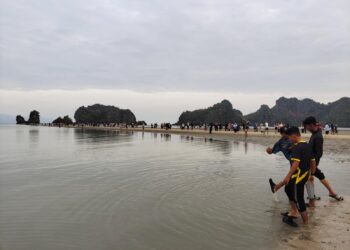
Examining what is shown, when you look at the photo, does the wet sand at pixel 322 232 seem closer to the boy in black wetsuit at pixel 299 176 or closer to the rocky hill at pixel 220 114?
the boy in black wetsuit at pixel 299 176

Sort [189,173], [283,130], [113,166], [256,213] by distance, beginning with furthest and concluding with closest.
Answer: [113,166] < [189,173] < [283,130] < [256,213]

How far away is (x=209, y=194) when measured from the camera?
364 inches

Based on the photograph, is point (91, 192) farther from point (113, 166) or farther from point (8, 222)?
point (113, 166)

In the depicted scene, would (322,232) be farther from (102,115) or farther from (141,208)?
(102,115)

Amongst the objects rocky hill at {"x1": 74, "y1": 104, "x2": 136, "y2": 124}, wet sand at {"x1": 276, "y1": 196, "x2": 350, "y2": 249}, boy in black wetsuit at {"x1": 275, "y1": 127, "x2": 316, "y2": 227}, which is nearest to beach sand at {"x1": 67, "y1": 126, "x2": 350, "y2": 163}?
wet sand at {"x1": 276, "y1": 196, "x2": 350, "y2": 249}

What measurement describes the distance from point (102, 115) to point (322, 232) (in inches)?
6992

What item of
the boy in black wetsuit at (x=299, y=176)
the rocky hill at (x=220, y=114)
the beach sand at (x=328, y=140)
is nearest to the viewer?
the boy in black wetsuit at (x=299, y=176)

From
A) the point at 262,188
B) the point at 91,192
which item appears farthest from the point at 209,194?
the point at 91,192

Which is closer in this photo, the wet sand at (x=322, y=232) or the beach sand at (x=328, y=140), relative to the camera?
the wet sand at (x=322, y=232)

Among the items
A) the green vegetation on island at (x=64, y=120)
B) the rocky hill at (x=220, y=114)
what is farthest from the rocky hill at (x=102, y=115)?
the rocky hill at (x=220, y=114)

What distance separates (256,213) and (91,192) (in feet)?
15.0

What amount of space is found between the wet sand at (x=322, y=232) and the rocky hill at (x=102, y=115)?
16834 centimetres

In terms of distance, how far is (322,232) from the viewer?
239 inches

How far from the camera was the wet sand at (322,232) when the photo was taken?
17.9 ft
